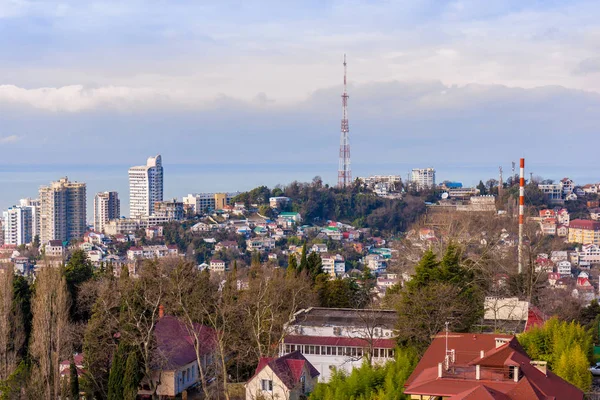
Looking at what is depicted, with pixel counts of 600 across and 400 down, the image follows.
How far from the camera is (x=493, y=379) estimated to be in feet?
46.2

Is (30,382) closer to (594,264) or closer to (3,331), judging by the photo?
(3,331)

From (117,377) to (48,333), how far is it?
224cm

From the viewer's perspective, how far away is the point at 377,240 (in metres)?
77.8

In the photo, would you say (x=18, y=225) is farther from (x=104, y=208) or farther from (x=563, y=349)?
(x=563, y=349)

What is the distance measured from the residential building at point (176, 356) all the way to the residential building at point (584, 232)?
58.1 m

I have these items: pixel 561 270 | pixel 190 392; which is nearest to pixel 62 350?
pixel 190 392

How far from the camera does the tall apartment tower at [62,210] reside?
90.4 m

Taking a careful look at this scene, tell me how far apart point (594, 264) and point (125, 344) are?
5585 centimetres

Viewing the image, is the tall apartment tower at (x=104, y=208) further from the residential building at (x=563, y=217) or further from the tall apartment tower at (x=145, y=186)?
the residential building at (x=563, y=217)

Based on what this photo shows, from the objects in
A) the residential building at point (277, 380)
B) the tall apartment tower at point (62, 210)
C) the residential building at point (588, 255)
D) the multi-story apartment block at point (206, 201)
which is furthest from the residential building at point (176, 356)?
the tall apartment tower at point (62, 210)

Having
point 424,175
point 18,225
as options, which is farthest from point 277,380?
point 424,175

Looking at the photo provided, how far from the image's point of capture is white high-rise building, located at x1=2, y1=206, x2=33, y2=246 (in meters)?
92.2

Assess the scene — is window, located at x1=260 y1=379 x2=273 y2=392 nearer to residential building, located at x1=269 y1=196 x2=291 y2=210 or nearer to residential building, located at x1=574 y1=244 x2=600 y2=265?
residential building, located at x1=574 y1=244 x2=600 y2=265

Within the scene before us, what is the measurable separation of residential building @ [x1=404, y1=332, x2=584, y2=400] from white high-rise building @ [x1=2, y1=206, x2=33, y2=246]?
82567mm
